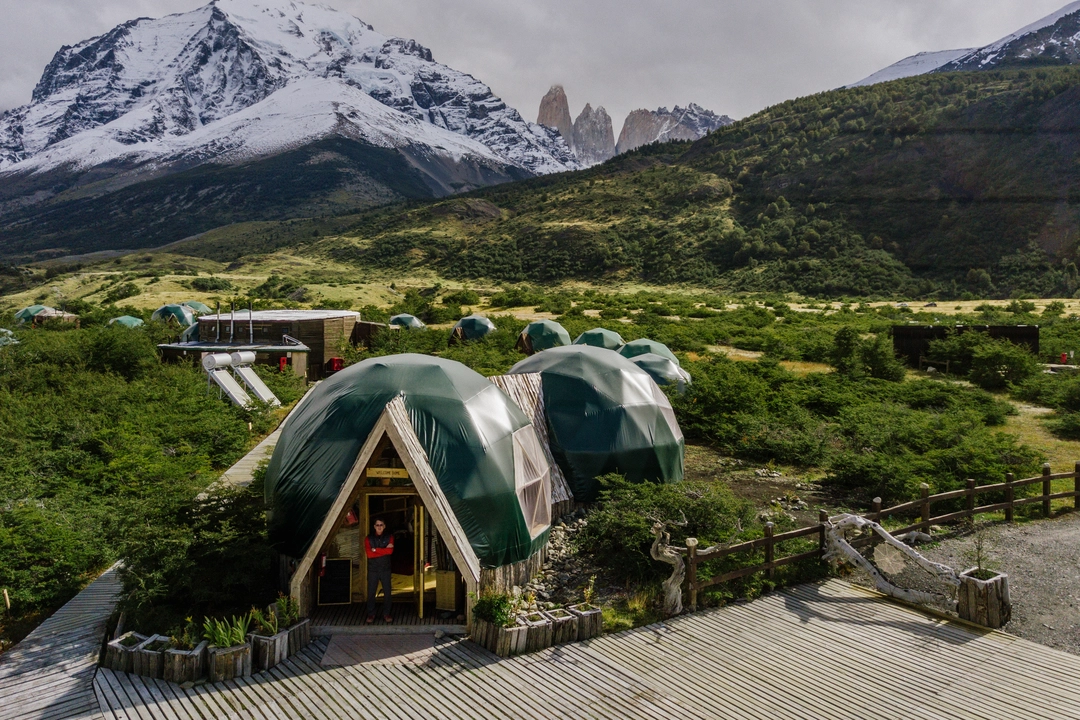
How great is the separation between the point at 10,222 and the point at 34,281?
5256 inches

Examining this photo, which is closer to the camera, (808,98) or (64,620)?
(64,620)

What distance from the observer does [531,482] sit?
11.0 meters

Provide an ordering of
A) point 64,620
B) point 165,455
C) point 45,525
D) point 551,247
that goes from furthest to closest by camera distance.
A: point 551,247 < point 165,455 < point 45,525 < point 64,620

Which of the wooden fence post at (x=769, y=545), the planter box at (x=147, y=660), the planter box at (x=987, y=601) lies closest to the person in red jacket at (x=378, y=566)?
the planter box at (x=147, y=660)

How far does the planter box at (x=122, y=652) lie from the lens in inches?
314

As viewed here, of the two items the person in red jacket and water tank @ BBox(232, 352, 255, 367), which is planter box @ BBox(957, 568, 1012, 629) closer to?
the person in red jacket

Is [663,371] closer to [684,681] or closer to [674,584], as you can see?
[674,584]

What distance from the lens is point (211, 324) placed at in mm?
31125

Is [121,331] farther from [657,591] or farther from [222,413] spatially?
[657,591]

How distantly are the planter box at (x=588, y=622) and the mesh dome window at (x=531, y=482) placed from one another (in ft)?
5.95

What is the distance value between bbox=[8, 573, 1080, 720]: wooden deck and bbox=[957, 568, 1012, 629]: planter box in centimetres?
24

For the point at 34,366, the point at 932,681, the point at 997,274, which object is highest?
the point at 997,274

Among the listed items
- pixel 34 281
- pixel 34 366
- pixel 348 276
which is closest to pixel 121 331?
pixel 34 366

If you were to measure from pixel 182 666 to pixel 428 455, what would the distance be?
147 inches
